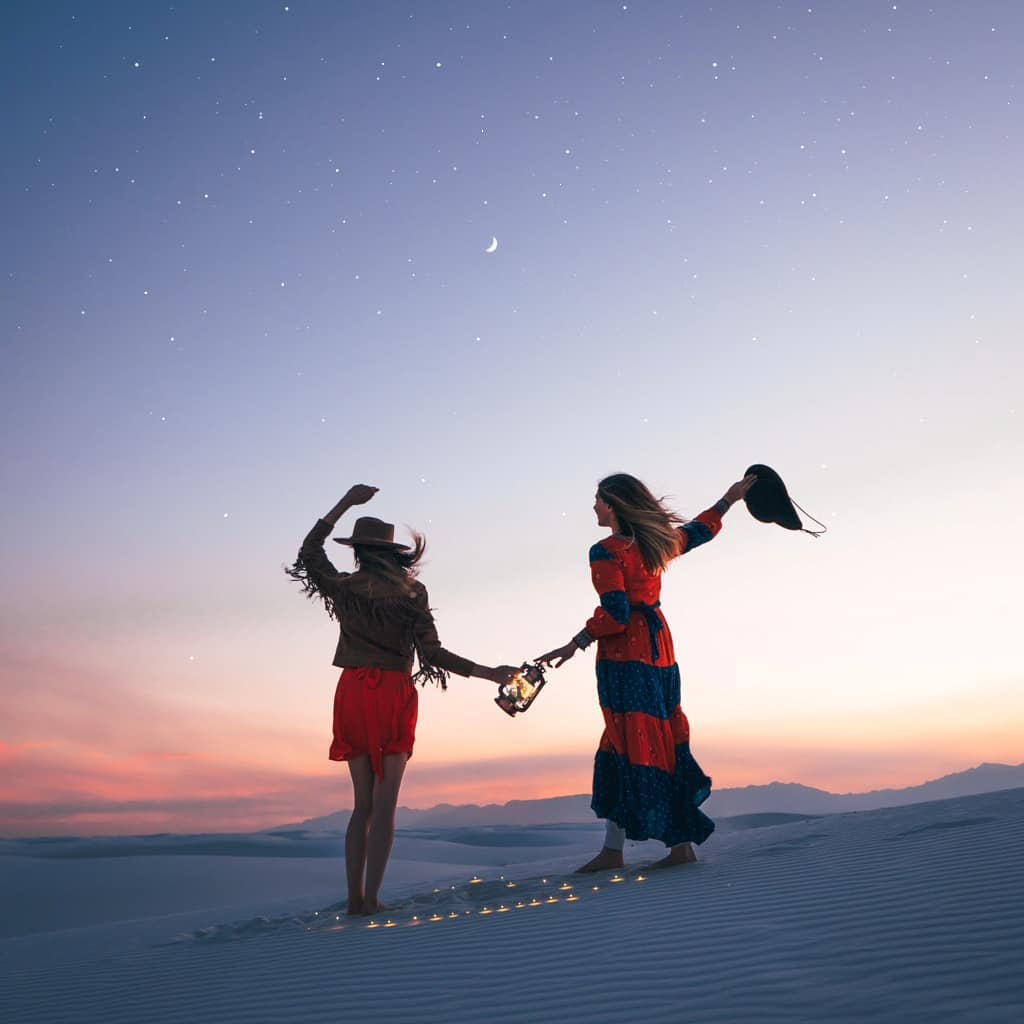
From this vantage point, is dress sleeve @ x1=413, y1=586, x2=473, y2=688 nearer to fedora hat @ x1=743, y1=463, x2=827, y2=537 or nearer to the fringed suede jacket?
the fringed suede jacket

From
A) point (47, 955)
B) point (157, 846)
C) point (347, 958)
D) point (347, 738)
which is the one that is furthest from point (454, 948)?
point (157, 846)

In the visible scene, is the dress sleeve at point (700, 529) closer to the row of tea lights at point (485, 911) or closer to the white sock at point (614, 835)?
the white sock at point (614, 835)

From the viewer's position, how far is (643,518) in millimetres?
6629

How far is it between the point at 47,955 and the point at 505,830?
15.7 metres

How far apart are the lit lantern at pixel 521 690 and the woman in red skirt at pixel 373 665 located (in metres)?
0.06

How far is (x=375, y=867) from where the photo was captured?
610 cm

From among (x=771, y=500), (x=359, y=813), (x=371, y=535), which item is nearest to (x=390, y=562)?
(x=371, y=535)

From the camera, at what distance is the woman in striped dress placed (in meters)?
6.38

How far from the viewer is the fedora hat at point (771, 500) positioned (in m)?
7.56

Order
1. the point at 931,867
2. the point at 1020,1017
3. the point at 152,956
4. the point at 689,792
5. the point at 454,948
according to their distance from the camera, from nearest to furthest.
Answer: the point at 1020,1017 < the point at 454,948 < the point at 931,867 < the point at 152,956 < the point at 689,792

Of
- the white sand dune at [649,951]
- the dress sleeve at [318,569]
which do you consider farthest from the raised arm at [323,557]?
the white sand dune at [649,951]

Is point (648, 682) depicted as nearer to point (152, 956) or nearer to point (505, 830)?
point (152, 956)

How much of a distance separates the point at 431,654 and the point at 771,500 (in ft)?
9.31

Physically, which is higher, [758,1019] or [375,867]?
[375,867]
